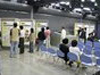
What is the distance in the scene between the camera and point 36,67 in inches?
334

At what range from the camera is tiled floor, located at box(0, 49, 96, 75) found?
303 inches

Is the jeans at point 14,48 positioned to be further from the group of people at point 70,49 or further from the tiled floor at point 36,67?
the group of people at point 70,49

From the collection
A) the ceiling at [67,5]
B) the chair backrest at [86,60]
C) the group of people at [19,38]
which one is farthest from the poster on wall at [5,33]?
the chair backrest at [86,60]

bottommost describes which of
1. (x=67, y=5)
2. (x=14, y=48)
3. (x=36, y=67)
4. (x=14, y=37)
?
(x=36, y=67)

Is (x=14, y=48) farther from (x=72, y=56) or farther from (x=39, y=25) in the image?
(x=39, y=25)

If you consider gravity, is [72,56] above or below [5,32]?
above

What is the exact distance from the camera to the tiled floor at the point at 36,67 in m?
7.70

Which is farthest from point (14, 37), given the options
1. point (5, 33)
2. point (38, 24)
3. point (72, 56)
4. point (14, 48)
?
point (38, 24)

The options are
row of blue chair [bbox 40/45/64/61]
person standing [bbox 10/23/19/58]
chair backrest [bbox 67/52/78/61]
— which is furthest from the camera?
person standing [bbox 10/23/19/58]

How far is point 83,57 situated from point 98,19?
17.2m

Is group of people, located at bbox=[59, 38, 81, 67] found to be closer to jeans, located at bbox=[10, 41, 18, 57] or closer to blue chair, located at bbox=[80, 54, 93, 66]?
blue chair, located at bbox=[80, 54, 93, 66]

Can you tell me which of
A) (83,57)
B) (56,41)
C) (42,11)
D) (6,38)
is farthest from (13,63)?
(42,11)

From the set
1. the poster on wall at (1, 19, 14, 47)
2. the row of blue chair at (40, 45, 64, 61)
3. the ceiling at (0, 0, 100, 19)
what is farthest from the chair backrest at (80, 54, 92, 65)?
the ceiling at (0, 0, 100, 19)

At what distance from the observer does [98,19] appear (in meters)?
23.8
